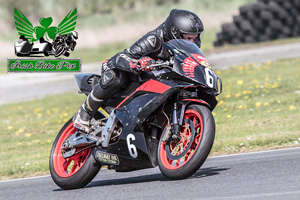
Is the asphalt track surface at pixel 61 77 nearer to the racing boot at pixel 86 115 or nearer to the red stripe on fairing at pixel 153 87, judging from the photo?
the racing boot at pixel 86 115

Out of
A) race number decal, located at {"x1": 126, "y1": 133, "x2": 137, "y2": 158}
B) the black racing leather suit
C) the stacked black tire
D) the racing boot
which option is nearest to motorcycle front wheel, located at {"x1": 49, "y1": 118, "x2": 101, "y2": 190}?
the racing boot

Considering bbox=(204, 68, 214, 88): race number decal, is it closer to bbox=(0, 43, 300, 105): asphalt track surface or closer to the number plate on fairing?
the number plate on fairing

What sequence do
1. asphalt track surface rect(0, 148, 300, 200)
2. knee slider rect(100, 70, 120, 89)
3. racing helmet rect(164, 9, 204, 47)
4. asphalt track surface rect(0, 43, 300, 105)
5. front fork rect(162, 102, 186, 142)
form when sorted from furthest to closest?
asphalt track surface rect(0, 43, 300, 105), knee slider rect(100, 70, 120, 89), racing helmet rect(164, 9, 204, 47), front fork rect(162, 102, 186, 142), asphalt track surface rect(0, 148, 300, 200)

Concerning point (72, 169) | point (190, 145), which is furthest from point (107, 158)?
point (190, 145)

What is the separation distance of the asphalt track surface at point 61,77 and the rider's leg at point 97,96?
12.5 metres

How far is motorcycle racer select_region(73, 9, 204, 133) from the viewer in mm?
6227

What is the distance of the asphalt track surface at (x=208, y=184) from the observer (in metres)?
5.32

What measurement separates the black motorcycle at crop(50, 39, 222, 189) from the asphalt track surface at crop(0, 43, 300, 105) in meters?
12.9

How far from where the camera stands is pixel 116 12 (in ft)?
153

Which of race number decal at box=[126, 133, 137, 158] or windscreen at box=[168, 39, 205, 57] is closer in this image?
windscreen at box=[168, 39, 205, 57]

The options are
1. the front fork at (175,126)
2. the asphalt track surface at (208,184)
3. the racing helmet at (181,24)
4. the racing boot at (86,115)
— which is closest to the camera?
the asphalt track surface at (208,184)

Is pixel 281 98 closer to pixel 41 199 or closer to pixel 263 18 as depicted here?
pixel 41 199

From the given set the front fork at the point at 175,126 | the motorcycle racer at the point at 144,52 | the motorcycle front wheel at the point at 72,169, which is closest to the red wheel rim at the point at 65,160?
the motorcycle front wheel at the point at 72,169

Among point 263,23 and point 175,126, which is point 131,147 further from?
point 263,23
